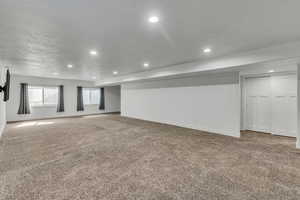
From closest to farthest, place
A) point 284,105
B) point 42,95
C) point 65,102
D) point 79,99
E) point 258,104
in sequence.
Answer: point 284,105 → point 258,104 → point 42,95 → point 65,102 → point 79,99

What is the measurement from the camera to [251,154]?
3.11 m

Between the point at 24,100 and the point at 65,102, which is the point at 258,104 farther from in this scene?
the point at 24,100

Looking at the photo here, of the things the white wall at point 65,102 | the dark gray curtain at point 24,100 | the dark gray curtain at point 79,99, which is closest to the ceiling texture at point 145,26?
the dark gray curtain at point 24,100

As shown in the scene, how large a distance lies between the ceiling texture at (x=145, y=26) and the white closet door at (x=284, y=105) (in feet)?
8.11

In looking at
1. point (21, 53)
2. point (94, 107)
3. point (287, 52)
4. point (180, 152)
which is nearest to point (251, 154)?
point (180, 152)

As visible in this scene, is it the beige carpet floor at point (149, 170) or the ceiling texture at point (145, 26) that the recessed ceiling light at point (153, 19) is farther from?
the beige carpet floor at point (149, 170)

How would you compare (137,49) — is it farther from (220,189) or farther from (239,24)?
(220,189)

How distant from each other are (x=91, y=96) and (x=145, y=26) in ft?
31.1

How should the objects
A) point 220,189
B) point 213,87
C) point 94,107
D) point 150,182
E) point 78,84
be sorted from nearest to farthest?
point 220,189, point 150,182, point 213,87, point 78,84, point 94,107

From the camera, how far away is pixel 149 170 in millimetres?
2438

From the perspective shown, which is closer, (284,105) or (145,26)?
(145,26)

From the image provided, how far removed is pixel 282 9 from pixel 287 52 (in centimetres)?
163

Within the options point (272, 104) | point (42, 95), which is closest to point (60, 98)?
point (42, 95)

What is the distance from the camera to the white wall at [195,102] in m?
4.58
